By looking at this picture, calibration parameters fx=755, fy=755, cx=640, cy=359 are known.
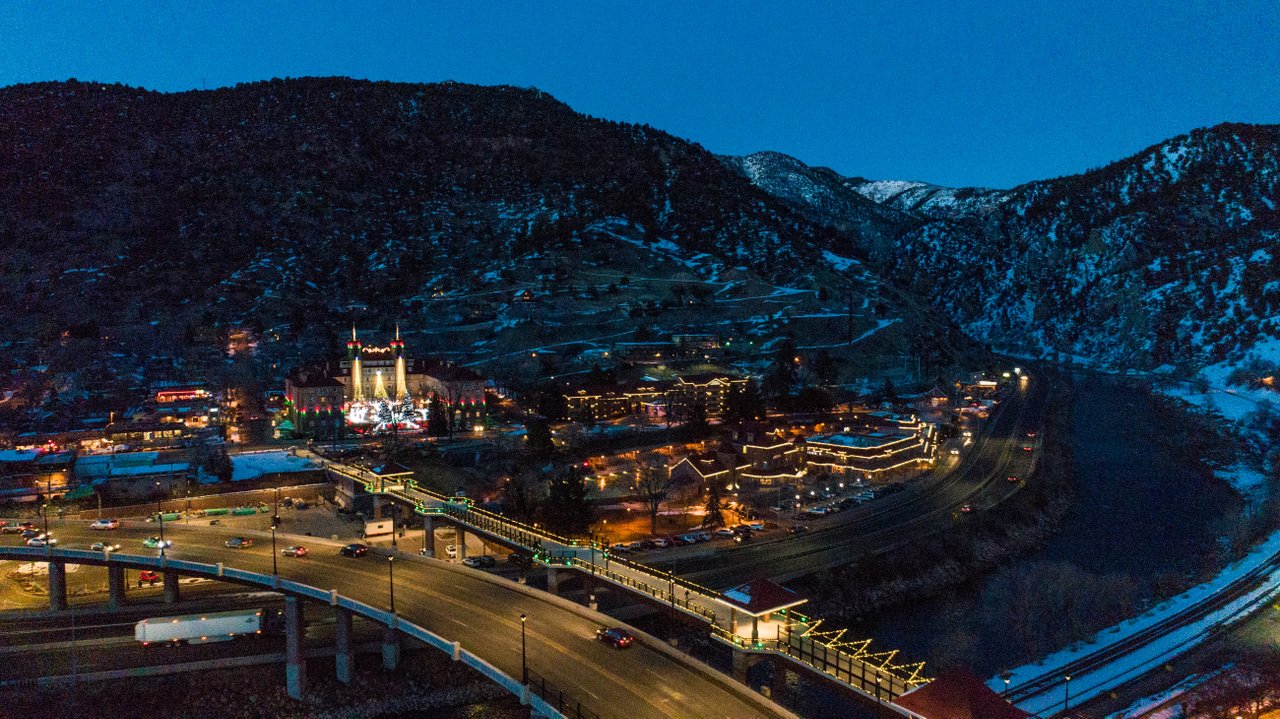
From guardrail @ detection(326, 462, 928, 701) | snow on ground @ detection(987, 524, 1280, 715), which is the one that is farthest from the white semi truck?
snow on ground @ detection(987, 524, 1280, 715)

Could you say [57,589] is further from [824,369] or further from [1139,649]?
[824,369]

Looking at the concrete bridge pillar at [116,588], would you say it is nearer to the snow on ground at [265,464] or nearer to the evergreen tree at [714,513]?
the snow on ground at [265,464]

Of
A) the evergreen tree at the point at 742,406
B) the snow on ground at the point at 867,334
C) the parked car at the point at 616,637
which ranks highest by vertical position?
the snow on ground at the point at 867,334

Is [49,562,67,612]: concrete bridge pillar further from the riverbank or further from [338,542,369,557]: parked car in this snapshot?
the riverbank

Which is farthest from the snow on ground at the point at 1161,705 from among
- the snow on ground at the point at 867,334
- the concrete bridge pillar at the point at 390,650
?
the snow on ground at the point at 867,334

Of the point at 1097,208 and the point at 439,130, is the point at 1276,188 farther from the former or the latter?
the point at 439,130

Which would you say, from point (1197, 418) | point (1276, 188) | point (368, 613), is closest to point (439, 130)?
point (1197, 418)
